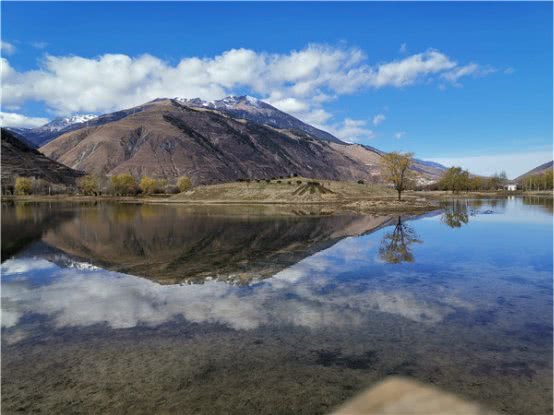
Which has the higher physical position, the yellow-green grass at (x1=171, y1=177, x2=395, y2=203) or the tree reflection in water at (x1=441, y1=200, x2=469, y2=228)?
the yellow-green grass at (x1=171, y1=177, x2=395, y2=203)

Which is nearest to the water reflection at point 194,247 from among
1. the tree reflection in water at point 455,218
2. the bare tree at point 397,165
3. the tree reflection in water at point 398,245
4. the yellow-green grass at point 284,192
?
the tree reflection in water at point 398,245

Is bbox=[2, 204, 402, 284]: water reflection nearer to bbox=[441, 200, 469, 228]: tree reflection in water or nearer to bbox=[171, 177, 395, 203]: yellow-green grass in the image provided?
bbox=[441, 200, 469, 228]: tree reflection in water

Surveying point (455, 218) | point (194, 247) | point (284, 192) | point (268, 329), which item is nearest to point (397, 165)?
point (284, 192)

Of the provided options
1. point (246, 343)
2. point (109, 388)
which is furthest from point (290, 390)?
point (109, 388)

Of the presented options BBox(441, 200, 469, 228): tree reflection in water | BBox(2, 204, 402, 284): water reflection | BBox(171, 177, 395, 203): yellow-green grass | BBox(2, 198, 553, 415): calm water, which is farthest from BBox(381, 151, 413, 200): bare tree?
BBox(2, 198, 553, 415): calm water

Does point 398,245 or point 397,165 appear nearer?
point 398,245

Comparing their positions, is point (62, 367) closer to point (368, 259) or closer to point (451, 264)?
point (368, 259)

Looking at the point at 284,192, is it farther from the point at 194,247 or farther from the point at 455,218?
the point at 194,247

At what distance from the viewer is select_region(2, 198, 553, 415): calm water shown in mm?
10211

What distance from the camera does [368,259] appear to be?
1128 inches

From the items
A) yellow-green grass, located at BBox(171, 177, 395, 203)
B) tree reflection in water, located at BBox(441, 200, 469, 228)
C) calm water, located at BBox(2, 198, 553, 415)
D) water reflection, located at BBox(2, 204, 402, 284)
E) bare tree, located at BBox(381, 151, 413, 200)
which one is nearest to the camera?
calm water, located at BBox(2, 198, 553, 415)

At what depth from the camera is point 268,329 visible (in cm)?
1476

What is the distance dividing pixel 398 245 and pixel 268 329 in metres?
23.5

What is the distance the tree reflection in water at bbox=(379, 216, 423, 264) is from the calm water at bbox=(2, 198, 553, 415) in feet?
1.40
